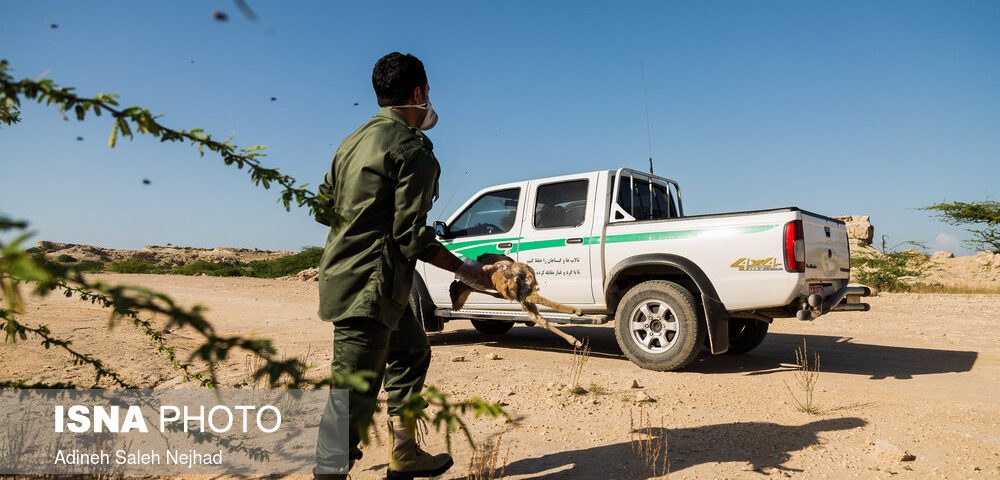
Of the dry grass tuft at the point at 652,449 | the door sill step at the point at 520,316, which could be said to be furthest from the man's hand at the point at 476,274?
the door sill step at the point at 520,316

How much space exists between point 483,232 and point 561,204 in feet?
3.98

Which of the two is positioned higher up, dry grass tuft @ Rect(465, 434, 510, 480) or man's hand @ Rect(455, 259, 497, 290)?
man's hand @ Rect(455, 259, 497, 290)

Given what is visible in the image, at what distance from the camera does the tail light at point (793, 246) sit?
19.6ft

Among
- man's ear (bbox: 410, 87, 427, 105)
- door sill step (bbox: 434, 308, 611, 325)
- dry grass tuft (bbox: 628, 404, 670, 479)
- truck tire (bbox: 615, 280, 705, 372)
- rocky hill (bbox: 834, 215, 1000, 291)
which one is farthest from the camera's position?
rocky hill (bbox: 834, 215, 1000, 291)

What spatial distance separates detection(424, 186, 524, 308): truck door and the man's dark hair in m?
4.88

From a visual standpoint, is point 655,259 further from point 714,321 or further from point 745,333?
point 745,333

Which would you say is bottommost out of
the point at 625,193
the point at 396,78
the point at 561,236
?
the point at 561,236

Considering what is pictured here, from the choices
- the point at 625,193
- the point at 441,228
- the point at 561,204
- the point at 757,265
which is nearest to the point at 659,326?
the point at 757,265

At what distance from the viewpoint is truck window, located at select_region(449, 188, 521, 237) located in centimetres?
816

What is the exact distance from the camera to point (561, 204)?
7.73 m

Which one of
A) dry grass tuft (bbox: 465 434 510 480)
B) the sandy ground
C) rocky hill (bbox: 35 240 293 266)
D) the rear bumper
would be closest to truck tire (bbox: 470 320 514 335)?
the sandy ground

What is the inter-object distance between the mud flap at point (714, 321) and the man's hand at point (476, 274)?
3940mm

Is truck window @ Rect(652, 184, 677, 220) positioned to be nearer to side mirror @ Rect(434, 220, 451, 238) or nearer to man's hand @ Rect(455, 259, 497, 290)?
side mirror @ Rect(434, 220, 451, 238)

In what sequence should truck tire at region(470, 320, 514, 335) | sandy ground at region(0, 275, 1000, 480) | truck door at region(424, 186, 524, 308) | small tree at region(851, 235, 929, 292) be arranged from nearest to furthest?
sandy ground at region(0, 275, 1000, 480)
truck door at region(424, 186, 524, 308)
truck tire at region(470, 320, 514, 335)
small tree at region(851, 235, 929, 292)
